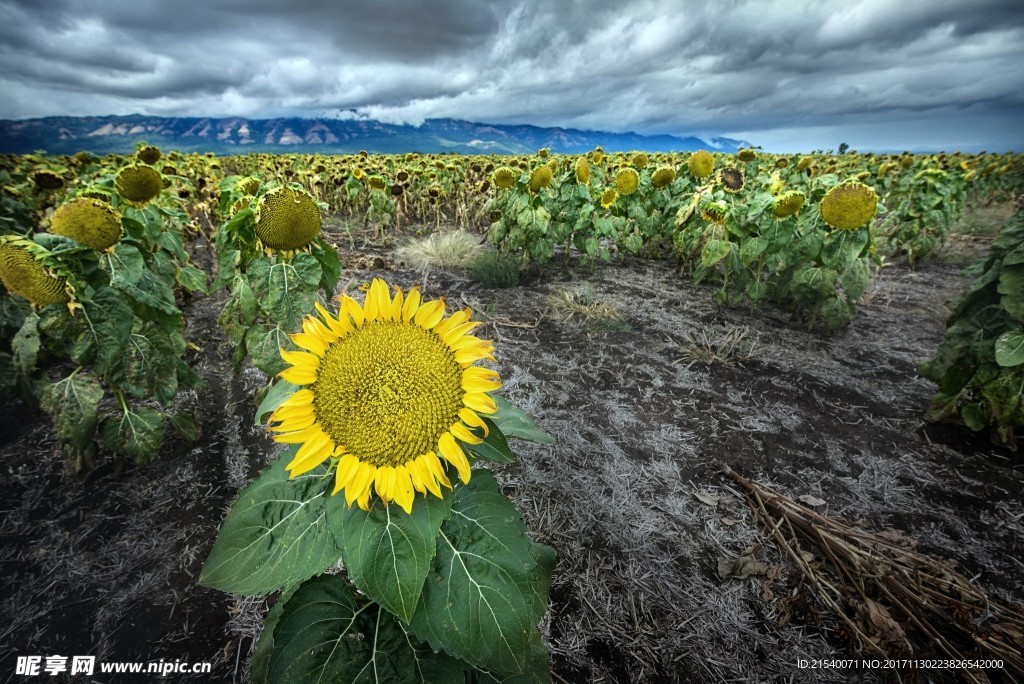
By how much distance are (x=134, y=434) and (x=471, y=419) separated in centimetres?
291

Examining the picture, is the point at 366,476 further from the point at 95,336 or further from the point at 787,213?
the point at 787,213

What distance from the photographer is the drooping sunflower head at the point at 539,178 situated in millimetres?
6257

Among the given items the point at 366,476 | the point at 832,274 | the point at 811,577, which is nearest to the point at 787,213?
the point at 832,274

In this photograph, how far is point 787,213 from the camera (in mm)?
4879

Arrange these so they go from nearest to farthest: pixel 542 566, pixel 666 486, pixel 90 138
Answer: pixel 542 566 < pixel 666 486 < pixel 90 138

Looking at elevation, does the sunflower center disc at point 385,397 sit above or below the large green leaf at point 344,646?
above

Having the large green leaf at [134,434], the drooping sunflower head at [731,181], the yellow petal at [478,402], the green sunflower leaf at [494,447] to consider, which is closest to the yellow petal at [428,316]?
the yellow petal at [478,402]

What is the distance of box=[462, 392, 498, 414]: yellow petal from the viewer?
121 centimetres

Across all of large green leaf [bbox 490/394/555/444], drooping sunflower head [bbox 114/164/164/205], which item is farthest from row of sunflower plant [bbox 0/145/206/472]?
large green leaf [bbox 490/394/555/444]

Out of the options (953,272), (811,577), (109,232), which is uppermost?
(109,232)

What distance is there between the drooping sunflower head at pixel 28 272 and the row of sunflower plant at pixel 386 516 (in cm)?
165

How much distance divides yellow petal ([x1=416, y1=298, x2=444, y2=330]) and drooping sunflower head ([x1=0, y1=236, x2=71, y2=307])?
2035mm

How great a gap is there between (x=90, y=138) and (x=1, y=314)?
16601 centimetres

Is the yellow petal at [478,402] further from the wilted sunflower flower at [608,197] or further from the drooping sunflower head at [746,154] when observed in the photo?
the drooping sunflower head at [746,154]
